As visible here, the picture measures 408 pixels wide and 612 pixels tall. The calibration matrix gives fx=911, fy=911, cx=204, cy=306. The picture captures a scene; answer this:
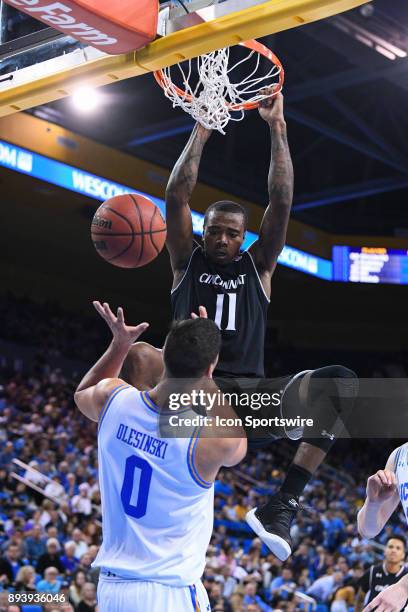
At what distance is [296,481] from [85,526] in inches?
283

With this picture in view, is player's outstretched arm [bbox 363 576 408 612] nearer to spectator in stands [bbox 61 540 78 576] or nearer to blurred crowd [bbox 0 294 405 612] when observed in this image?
blurred crowd [bbox 0 294 405 612]

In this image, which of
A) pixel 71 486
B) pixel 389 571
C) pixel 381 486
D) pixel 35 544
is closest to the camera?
pixel 381 486

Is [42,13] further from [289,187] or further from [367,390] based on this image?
[367,390]

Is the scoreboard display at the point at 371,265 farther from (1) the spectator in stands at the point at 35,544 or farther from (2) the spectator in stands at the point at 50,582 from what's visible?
(2) the spectator in stands at the point at 50,582

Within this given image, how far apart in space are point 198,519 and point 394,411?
759 inches

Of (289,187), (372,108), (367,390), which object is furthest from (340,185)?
(289,187)

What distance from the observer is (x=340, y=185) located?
728 inches

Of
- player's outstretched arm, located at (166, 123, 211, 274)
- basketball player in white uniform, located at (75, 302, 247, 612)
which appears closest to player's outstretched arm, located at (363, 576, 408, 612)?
basketball player in white uniform, located at (75, 302, 247, 612)

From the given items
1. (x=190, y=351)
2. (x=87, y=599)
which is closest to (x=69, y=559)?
(x=87, y=599)

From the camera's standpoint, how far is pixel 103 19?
13.9ft

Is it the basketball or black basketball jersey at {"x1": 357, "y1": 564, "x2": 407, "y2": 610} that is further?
black basketball jersey at {"x1": 357, "y1": 564, "x2": 407, "y2": 610}

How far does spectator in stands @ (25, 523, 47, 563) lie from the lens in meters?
10.0

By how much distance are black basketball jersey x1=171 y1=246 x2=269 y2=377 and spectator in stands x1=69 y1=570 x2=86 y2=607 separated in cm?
546

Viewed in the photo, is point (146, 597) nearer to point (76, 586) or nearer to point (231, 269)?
point (231, 269)
